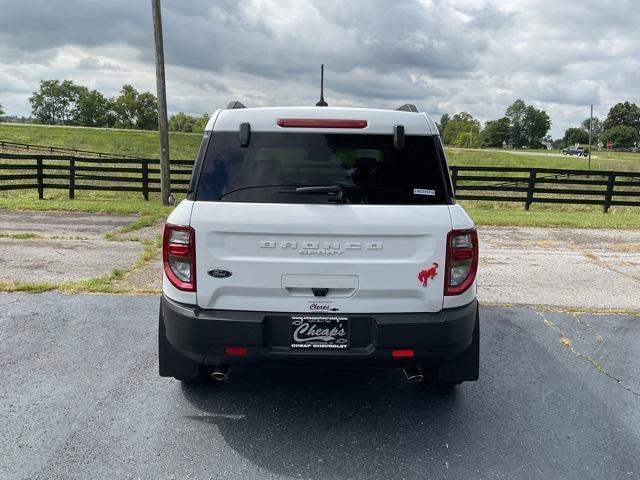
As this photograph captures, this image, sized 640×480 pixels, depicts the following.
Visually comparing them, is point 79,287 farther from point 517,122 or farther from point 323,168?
point 517,122

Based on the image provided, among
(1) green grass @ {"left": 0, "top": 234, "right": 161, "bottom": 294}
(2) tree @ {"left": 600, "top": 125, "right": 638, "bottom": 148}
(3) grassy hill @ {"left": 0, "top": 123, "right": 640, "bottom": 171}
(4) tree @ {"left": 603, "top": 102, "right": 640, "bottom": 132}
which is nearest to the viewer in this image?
(1) green grass @ {"left": 0, "top": 234, "right": 161, "bottom": 294}

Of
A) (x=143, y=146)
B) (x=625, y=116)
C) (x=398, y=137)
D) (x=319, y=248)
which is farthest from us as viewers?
(x=625, y=116)

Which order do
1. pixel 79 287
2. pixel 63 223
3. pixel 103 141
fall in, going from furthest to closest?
pixel 103 141
pixel 63 223
pixel 79 287

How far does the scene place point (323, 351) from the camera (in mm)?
2732

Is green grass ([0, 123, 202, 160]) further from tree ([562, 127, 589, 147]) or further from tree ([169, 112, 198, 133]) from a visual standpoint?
tree ([562, 127, 589, 147])

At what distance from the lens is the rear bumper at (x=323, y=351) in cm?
271

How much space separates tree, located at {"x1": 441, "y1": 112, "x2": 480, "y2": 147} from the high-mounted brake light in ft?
477

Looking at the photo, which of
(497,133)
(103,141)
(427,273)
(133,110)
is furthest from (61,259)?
(497,133)

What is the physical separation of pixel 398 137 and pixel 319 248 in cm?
78

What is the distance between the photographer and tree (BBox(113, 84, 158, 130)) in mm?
121625

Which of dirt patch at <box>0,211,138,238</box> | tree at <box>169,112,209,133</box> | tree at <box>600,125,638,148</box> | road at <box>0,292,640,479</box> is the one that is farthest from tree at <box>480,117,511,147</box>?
road at <box>0,292,640,479</box>

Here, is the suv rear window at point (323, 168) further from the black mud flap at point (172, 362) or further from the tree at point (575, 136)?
the tree at point (575, 136)

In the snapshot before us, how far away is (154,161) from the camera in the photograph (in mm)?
15016

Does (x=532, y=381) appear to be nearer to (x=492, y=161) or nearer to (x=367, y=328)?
(x=367, y=328)
